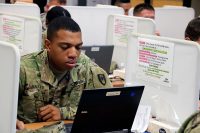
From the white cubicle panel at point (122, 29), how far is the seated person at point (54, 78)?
4.12 feet

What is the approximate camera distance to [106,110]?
2.14 metres

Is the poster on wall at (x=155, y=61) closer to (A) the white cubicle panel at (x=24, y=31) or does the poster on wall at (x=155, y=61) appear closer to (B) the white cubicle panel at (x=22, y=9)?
(A) the white cubicle panel at (x=24, y=31)

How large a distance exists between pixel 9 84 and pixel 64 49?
1.87ft

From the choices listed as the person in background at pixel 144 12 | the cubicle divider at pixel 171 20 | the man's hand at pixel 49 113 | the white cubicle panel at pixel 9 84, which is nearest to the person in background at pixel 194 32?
the man's hand at pixel 49 113

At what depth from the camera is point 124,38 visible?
4.17 m

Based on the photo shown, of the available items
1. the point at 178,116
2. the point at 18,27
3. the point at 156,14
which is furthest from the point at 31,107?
the point at 156,14

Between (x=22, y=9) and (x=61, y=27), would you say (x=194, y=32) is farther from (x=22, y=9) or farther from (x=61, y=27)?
(x=22, y=9)

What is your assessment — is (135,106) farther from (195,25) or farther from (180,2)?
(180,2)

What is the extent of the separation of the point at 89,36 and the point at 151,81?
260 cm

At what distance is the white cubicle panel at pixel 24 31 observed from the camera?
3326 mm

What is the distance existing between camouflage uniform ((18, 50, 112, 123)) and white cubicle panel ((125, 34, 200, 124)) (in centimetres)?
33

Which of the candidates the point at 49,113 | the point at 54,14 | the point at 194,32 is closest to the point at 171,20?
the point at 54,14

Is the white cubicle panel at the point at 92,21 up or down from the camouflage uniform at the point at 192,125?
down

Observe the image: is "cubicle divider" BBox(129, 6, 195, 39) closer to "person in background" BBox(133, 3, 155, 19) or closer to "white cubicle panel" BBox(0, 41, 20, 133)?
"person in background" BBox(133, 3, 155, 19)
